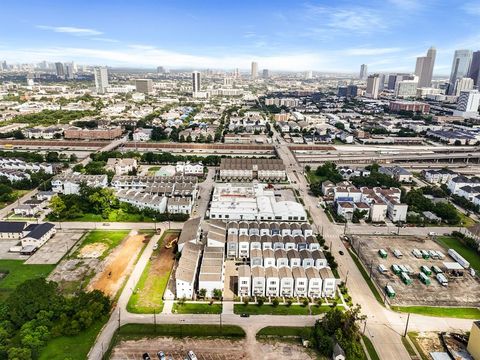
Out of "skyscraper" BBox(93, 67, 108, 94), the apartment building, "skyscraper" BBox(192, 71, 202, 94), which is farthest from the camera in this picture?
"skyscraper" BBox(93, 67, 108, 94)

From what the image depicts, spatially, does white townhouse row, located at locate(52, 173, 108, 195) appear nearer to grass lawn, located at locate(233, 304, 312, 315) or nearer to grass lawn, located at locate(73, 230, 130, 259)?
grass lawn, located at locate(73, 230, 130, 259)

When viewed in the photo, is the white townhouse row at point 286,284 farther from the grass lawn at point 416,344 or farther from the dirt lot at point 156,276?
the dirt lot at point 156,276

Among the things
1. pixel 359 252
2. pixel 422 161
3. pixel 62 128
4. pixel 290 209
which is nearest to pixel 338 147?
pixel 422 161

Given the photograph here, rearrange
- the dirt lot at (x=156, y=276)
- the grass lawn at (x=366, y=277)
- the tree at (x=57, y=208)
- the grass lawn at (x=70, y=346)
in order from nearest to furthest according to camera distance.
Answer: the grass lawn at (x=70, y=346)
the dirt lot at (x=156, y=276)
the grass lawn at (x=366, y=277)
the tree at (x=57, y=208)

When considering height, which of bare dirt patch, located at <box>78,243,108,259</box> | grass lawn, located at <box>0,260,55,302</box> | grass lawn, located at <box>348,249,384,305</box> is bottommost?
grass lawn, located at <box>0,260,55,302</box>

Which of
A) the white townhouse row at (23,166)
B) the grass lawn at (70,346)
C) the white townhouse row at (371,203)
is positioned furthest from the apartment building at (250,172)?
the grass lawn at (70,346)

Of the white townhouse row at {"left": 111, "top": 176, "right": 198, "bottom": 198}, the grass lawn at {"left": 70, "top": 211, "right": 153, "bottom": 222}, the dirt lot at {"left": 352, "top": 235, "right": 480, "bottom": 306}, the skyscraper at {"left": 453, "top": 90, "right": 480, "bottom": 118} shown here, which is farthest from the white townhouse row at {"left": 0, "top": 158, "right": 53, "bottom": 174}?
the skyscraper at {"left": 453, "top": 90, "right": 480, "bottom": 118}

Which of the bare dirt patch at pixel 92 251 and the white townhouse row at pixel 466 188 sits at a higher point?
the white townhouse row at pixel 466 188
